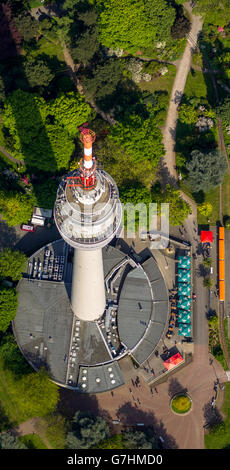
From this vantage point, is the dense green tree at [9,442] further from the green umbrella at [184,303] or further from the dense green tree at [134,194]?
the dense green tree at [134,194]

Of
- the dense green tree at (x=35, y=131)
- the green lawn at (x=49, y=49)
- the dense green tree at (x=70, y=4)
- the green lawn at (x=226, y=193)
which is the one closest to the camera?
the dense green tree at (x=35, y=131)

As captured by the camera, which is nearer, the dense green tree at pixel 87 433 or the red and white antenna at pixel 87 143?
the red and white antenna at pixel 87 143

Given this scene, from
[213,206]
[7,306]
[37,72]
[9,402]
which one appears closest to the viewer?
[7,306]

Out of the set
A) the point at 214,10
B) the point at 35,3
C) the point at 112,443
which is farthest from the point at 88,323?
the point at 214,10

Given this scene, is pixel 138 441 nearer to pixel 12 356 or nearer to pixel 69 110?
pixel 12 356

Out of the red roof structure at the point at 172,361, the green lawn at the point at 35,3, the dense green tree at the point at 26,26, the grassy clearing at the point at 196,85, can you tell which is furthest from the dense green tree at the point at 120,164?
the green lawn at the point at 35,3

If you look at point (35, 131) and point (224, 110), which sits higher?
point (224, 110)

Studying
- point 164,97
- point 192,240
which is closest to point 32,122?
point 164,97

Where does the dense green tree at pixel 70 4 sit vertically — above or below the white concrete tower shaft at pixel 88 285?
above

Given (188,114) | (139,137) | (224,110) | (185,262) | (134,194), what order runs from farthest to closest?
(188,114) < (224,110) < (185,262) < (139,137) < (134,194)
